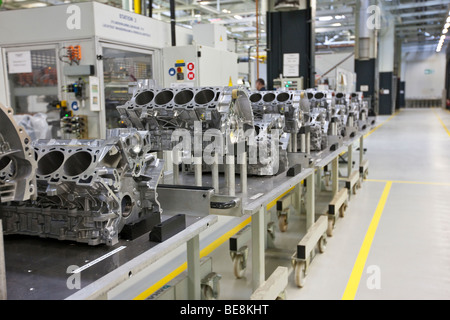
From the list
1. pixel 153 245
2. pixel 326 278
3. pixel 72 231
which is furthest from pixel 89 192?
pixel 326 278

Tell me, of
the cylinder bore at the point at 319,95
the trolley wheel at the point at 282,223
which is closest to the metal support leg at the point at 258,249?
the trolley wheel at the point at 282,223

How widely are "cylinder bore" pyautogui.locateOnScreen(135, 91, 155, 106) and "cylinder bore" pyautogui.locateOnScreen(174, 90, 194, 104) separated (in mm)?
200

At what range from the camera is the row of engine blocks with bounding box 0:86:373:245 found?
1425 mm

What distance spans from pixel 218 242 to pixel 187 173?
1148mm

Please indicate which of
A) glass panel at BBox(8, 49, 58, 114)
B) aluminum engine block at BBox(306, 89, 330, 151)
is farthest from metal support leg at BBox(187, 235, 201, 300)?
glass panel at BBox(8, 49, 58, 114)

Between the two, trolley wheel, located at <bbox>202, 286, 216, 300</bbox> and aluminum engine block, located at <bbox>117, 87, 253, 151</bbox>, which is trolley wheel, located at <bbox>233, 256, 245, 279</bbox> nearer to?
trolley wheel, located at <bbox>202, 286, 216, 300</bbox>

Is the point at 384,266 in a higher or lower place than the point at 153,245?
lower

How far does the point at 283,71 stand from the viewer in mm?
6980

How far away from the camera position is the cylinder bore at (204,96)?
2.61 m

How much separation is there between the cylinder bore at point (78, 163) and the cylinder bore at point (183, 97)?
974 millimetres

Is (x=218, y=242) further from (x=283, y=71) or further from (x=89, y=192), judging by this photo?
(x=283, y=71)

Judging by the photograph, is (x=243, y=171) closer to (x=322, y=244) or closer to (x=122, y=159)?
(x=122, y=159)

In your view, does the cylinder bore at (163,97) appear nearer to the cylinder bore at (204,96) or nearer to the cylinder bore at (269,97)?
the cylinder bore at (204,96)

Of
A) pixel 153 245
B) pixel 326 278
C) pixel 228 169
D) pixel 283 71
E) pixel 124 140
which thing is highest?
pixel 283 71
